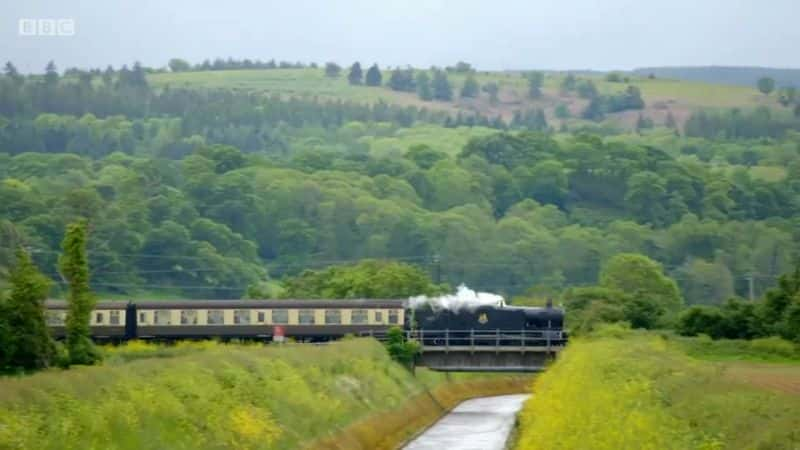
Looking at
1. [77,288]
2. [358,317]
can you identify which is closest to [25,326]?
[77,288]

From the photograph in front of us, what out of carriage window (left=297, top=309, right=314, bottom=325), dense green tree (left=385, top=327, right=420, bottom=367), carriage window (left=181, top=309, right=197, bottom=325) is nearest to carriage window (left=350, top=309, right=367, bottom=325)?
carriage window (left=297, top=309, right=314, bottom=325)

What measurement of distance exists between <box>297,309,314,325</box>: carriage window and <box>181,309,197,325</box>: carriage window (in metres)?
5.03

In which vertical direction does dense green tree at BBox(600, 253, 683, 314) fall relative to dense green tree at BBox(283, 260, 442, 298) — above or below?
below

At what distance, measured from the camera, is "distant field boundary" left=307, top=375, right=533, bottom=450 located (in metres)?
66.0

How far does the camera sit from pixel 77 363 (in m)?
69.9

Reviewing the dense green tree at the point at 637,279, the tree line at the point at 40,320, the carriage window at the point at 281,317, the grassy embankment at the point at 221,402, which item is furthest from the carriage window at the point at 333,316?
the dense green tree at the point at 637,279

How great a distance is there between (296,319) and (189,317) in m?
5.17

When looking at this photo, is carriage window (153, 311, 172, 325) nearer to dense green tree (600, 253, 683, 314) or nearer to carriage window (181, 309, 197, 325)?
carriage window (181, 309, 197, 325)

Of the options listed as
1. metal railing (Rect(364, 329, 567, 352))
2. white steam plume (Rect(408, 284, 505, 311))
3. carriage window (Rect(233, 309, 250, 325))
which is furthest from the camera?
carriage window (Rect(233, 309, 250, 325))

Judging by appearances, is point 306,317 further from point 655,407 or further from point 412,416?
point 655,407

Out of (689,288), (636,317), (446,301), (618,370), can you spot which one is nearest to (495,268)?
(689,288)

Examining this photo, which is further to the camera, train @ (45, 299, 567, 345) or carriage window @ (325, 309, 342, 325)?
carriage window @ (325, 309, 342, 325)

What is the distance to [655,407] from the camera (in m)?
46.8

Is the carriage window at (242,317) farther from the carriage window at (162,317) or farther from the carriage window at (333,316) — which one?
the carriage window at (333,316)
